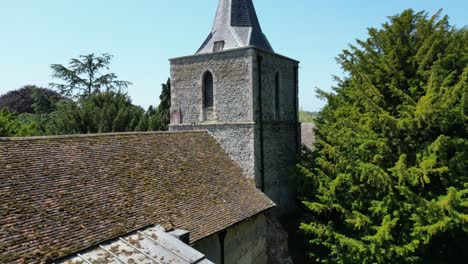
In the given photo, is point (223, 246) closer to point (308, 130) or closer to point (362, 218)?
point (362, 218)

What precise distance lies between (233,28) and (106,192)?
336 inches

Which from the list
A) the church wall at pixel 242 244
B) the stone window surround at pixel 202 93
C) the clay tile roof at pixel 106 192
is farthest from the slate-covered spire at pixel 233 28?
the church wall at pixel 242 244

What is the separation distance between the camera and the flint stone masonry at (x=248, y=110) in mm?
11977

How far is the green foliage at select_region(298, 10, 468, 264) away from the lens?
29.7 feet

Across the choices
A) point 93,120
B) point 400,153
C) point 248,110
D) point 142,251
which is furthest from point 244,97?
point 93,120

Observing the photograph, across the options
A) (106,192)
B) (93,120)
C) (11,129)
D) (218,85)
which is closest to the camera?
(106,192)

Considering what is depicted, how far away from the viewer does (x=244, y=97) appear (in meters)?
12.1

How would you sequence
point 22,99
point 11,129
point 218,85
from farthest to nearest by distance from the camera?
point 22,99 < point 11,129 < point 218,85

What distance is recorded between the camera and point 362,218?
9859 mm

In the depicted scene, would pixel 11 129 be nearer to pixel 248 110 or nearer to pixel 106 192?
pixel 248 110

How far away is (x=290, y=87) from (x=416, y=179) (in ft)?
22.8

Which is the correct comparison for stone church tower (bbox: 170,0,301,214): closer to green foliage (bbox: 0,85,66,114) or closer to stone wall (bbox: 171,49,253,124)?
stone wall (bbox: 171,49,253,124)

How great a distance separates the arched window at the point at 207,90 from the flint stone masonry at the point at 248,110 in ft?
0.62

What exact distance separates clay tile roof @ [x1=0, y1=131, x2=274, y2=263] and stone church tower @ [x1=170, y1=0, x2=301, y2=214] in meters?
1.25
